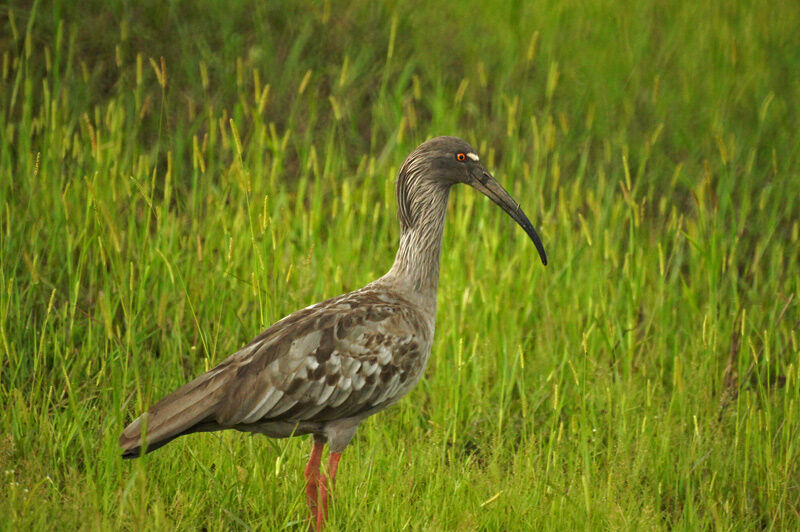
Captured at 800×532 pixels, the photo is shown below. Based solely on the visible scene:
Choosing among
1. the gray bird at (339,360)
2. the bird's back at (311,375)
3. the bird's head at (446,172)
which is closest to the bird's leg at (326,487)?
the gray bird at (339,360)

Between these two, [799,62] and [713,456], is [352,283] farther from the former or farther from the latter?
[799,62]

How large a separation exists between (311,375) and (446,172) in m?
1.25

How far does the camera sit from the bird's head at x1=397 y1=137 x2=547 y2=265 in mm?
4641

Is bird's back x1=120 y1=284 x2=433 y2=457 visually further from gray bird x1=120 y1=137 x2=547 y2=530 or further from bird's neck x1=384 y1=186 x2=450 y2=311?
bird's neck x1=384 y1=186 x2=450 y2=311

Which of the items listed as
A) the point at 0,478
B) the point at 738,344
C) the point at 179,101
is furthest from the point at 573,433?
the point at 179,101

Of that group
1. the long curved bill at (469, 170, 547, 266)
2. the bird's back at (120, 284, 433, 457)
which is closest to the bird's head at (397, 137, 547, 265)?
the long curved bill at (469, 170, 547, 266)

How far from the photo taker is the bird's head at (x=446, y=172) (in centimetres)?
464

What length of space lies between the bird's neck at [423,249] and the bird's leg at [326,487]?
87 centimetres

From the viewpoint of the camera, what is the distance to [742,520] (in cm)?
444

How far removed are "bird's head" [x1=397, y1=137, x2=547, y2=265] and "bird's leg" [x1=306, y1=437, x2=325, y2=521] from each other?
118cm

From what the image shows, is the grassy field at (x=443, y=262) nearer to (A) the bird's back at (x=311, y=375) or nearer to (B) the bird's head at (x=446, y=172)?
(A) the bird's back at (x=311, y=375)

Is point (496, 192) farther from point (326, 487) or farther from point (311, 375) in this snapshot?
point (326, 487)

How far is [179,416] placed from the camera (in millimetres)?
3783

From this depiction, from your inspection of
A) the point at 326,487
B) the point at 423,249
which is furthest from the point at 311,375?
the point at 423,249
